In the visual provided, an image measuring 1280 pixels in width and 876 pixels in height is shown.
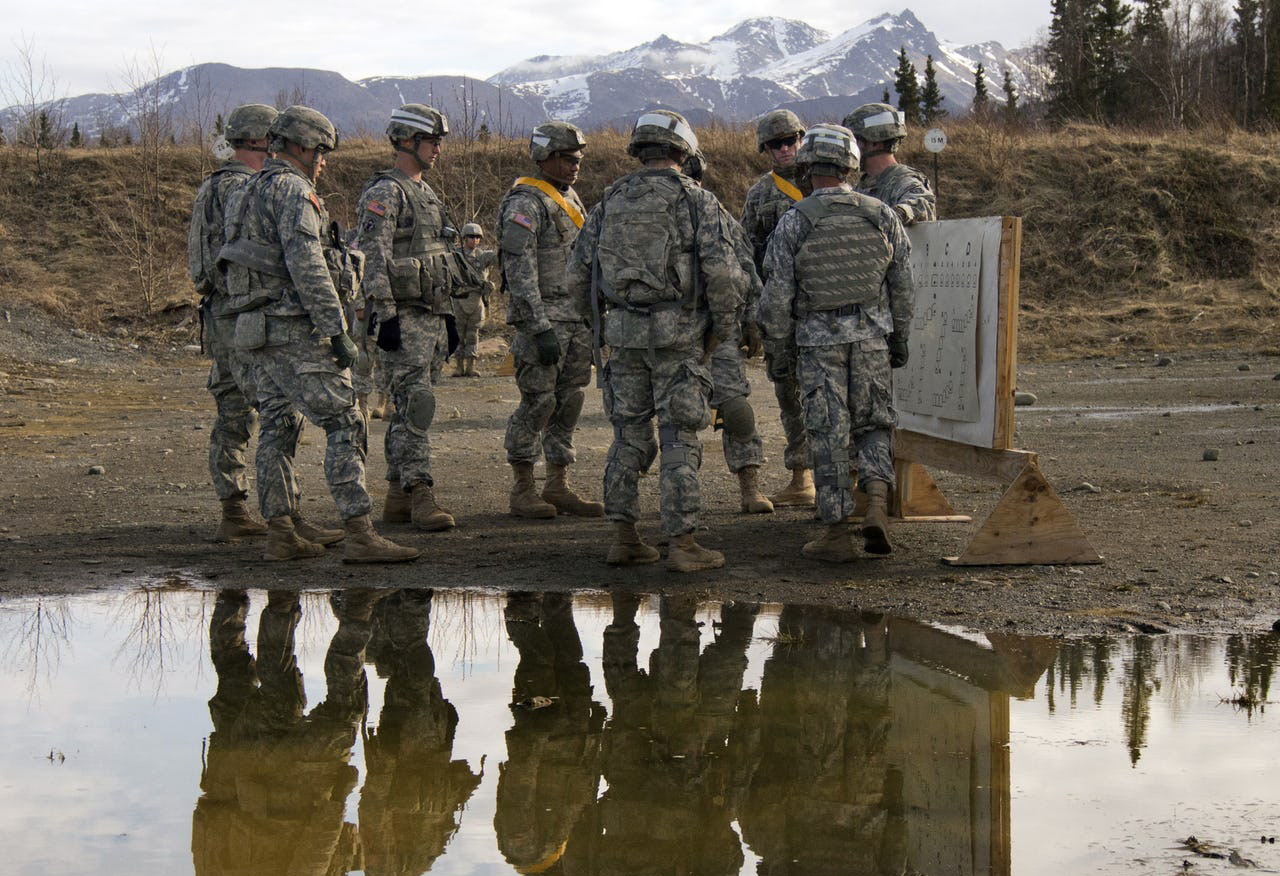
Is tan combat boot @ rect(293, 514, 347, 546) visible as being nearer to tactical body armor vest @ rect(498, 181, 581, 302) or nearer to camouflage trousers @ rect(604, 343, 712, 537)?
camouflage trousers @ rect(604, 343, 712, 537)

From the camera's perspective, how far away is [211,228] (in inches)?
312

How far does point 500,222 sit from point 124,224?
78.9 feet

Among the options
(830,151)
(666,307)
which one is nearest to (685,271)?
(666,307)

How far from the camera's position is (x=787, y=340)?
7.39 metres

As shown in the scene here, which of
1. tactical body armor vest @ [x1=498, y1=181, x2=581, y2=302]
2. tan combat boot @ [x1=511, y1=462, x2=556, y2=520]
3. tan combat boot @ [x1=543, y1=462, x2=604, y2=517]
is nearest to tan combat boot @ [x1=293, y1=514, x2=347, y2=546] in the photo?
tan combat boot @ [x1=511, y1=462, x2=556, y2=520]

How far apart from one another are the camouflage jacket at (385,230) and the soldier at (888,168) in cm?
250

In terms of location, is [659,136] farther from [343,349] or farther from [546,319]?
[343,349]

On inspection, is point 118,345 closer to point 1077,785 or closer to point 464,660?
point 464,660

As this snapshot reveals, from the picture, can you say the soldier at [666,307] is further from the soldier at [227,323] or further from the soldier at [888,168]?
the soldier at [227,323]

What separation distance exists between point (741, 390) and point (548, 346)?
3.76 feet

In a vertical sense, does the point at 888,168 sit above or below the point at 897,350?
above

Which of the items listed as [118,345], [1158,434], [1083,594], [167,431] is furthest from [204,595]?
[118,345]

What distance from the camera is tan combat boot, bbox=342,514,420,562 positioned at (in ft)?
23.8

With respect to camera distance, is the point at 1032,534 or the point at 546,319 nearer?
the point at 1032,534
